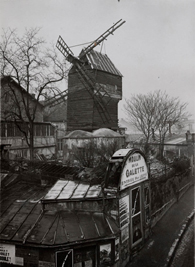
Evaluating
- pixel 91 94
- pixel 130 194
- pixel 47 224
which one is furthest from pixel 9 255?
pixel 91 94

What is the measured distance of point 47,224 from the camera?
7035 mm

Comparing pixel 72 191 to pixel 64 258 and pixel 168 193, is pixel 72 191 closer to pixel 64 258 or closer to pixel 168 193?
pixel 64 258

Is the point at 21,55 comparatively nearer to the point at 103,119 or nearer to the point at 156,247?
the point at 103,119

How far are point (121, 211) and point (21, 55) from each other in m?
12.3

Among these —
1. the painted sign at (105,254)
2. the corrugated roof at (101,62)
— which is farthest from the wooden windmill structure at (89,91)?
the painted sign at (105,254)

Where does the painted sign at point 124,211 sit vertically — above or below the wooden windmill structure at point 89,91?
below

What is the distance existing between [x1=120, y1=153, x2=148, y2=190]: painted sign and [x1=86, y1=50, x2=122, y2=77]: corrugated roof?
1411 cm

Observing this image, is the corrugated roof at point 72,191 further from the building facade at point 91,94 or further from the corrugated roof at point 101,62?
the corrugated roof at point 101,62

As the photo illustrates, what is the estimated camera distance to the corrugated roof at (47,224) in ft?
21.3

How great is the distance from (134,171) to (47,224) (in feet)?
12.5

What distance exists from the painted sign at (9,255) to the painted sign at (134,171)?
3.83 metres

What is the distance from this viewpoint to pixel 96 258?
6.89 metres

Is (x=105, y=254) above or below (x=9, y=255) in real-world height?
below

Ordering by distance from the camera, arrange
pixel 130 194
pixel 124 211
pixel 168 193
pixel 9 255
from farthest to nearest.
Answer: pixel 168 193 < pixel 130 194 < pixel 124 211 < pixel 9 255
